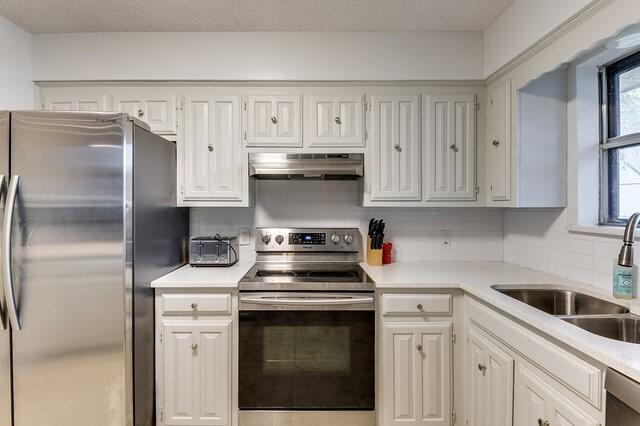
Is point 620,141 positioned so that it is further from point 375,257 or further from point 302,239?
point 302,239

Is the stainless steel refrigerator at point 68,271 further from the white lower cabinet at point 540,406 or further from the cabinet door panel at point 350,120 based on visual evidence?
the white lower cabinet at point 540,406

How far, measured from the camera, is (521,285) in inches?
75.9

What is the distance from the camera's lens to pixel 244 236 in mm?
2709

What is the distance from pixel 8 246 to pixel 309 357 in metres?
1.52

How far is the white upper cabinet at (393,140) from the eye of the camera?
7.96 ft

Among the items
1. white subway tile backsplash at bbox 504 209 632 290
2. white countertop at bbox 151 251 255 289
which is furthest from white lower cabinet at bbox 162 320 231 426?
white subway tile backsplash at bbox 504 209 632 290

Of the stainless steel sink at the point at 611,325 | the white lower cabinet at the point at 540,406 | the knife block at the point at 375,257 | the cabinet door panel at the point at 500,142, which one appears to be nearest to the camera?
the white lower cabinet at the point at 540,406

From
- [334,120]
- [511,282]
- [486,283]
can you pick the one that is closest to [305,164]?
[334,120]

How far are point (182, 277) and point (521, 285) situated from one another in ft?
6.05

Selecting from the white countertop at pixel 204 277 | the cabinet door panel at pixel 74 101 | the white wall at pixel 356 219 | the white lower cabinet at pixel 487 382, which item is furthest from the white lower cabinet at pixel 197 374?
the cabinet door panel at pixel 74 101

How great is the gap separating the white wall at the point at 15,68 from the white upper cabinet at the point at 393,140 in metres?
2.20

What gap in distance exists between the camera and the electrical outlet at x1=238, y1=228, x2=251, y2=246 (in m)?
2.71

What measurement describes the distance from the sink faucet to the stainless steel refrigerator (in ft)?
7.13

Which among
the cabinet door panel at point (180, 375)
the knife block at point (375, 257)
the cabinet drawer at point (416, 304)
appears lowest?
the cabinet door panel at point (180, 375)
